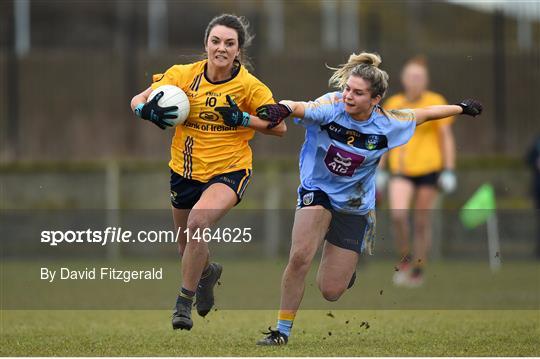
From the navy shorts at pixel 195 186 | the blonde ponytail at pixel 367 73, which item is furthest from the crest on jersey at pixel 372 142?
the navy shorts at pixel 195 186

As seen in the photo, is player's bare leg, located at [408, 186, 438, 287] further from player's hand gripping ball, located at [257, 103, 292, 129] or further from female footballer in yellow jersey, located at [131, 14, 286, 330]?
player's hand gripping ball, located at [257, 103, 292, 129]

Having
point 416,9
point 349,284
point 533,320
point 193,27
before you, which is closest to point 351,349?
point 349,284

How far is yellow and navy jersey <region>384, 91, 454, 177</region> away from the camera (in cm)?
1280

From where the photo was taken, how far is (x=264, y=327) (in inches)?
340

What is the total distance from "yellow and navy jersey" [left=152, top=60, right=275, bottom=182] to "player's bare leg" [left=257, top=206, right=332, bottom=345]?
0.70 metres

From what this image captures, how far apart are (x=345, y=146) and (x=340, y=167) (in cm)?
16

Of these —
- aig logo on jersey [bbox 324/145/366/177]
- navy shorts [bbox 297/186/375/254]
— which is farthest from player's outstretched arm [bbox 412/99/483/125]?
navy shorts [bbox 297/186/375/254]

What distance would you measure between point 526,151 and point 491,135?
0.58m

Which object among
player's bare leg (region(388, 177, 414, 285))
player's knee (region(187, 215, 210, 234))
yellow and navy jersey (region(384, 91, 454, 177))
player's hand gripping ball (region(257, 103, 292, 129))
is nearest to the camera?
player's hand gripping ball (region(257, 103, 292, 129))

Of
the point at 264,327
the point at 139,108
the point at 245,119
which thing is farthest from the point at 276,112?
the point at 264,327

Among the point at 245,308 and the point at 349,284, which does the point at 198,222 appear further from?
the point at 245,308

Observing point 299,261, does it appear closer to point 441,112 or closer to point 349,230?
point 349,230

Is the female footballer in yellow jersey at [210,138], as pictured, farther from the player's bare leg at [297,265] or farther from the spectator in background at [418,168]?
the spectator in background at [418,168]

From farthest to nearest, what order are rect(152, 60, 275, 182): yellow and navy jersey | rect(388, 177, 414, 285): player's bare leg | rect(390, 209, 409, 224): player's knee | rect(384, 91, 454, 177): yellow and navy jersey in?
rect(384, 91, 454, 177): yellow and navy jersey, rect(388, 177, 414, 285): player's bare leg, rect(390, 209, 409, 224): player's knee, rect(152, 60, 275, 182): yellow and navy jersey
